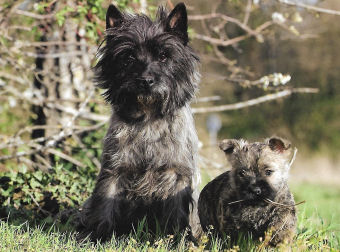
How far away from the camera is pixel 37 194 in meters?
6.54

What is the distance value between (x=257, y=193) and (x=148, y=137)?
1.44 meters

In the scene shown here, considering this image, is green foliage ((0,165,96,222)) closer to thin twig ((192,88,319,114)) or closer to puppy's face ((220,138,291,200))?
thin twig ((192,88,319,114))

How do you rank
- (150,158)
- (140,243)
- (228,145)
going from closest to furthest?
(228,145) < (140,243) < (150,158)

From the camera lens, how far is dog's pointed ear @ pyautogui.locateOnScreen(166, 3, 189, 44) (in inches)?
205

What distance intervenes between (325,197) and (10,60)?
1034cm

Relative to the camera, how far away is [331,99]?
1819cm

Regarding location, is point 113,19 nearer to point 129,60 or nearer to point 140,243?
point 129,60

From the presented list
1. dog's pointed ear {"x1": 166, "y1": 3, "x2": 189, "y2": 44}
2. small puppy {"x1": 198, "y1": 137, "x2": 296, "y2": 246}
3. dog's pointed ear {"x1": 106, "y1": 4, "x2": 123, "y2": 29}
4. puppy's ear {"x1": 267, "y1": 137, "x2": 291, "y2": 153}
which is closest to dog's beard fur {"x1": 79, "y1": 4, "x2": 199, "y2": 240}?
dog's pointed ear {"x1": 166, "y1": 3, "x2": 189, "y2": 44}

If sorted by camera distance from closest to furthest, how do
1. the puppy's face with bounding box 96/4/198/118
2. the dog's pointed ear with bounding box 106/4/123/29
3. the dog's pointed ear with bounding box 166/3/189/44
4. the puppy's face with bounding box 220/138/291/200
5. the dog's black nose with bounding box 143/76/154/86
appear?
1. the puppy's face with bounding box 220/138/291/200
2. the dog's black nose with bounding box 143/76/154/86
3. the puppy's face with bounding box 96/4/198/118
4. the dog's pointed ear with bounding box 166/3/189/44
5. the dog's pointed ear with bounding box 106/4/123/29

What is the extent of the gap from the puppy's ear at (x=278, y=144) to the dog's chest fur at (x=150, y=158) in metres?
1.08

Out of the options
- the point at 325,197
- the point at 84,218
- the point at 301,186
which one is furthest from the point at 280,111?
the point at 84,218

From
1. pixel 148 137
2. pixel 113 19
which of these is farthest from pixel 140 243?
pixel 113 19

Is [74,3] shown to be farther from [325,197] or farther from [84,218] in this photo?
[325,197]

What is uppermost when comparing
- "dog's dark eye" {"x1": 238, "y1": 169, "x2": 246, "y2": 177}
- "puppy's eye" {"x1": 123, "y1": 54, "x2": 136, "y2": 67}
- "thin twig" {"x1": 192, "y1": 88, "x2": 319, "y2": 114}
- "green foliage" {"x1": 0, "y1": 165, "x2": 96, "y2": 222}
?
"puppy's eye" {"x1": 123, "y1": 54, "x2": 136, "y2": 67}
